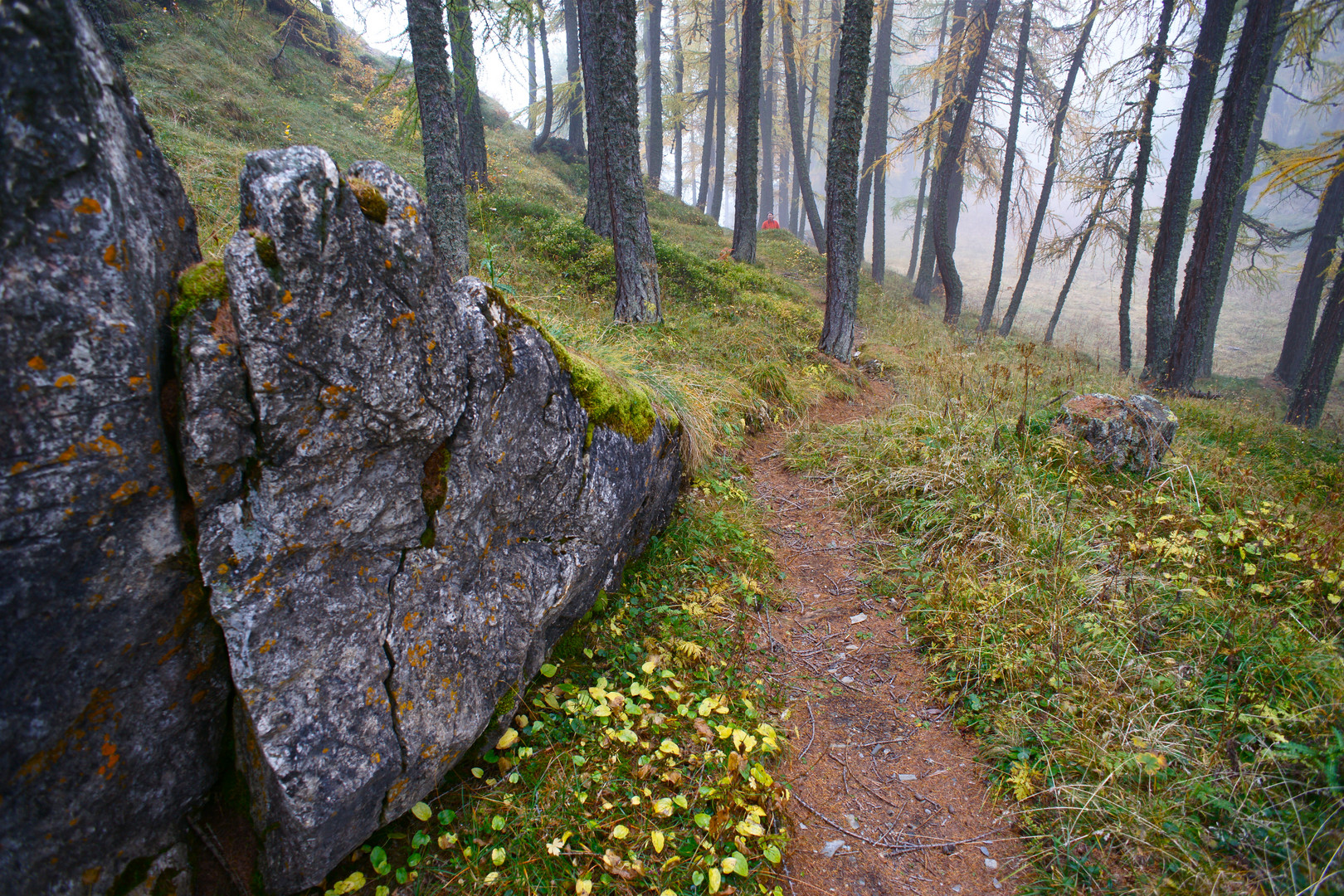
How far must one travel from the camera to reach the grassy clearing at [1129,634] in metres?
2.27

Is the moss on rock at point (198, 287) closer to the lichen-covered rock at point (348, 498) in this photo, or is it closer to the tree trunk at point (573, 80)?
the lichen-covered rock at point (348, 498)

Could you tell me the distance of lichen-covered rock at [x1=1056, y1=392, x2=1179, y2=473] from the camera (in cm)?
490

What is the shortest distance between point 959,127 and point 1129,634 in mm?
13611

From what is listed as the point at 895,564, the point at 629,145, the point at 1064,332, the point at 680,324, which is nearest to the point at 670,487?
the point at 895,564

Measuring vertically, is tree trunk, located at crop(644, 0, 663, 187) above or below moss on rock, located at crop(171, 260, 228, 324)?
above

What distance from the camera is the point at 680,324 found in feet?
26.5

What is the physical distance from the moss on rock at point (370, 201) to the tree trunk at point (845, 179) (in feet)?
24.3

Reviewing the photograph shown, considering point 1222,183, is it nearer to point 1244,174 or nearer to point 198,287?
point 1244,174

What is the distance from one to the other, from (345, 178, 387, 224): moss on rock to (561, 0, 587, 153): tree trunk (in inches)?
608

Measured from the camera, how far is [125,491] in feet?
5.62

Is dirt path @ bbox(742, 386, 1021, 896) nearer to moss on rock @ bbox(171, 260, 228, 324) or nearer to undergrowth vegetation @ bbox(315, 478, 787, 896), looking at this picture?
undergrowth vegetation @ bbox(315, 478, 787, 896)

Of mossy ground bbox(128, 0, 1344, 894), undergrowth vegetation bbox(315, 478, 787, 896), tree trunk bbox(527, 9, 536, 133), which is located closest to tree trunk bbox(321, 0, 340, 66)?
tree trunk bbox(527, 9, 536, 133)

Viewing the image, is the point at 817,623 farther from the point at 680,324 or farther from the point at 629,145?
the point at 629,145

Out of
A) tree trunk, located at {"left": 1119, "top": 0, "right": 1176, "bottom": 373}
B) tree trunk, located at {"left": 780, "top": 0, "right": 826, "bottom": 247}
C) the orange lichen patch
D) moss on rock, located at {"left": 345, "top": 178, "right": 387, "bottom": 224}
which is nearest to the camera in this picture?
the orange lichen patch
